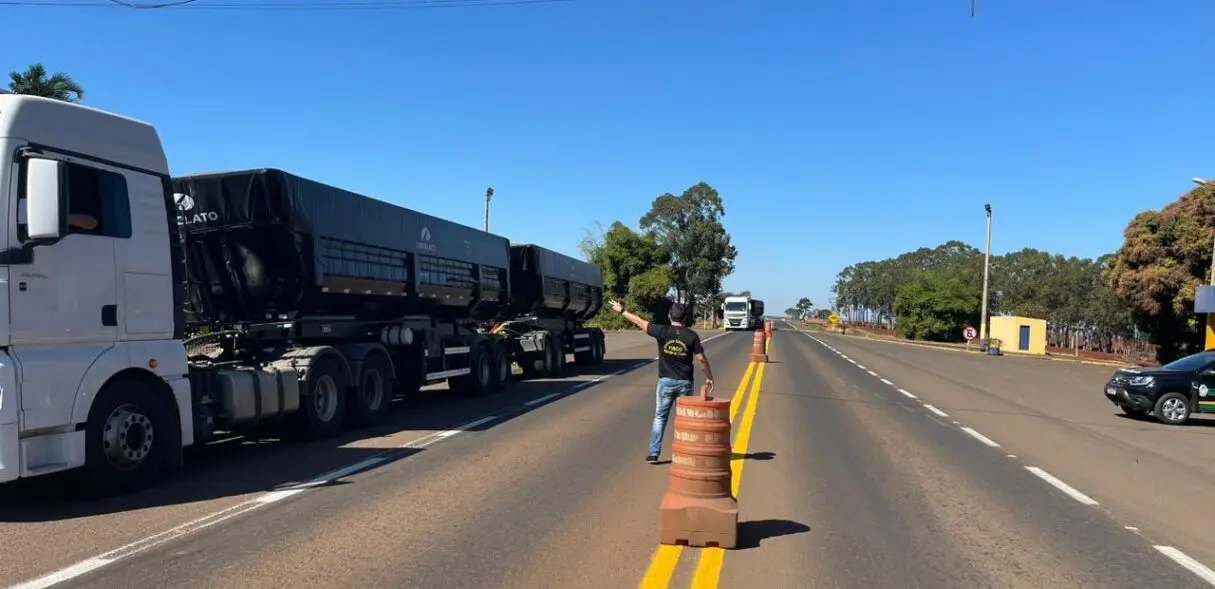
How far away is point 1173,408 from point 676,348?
35.4ft

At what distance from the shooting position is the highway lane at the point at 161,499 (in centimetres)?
586

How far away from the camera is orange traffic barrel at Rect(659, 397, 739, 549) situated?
5969 mm

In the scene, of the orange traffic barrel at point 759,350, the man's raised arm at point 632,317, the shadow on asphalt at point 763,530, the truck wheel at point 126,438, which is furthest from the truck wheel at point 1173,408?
the orange traffic barrel at point 759,350

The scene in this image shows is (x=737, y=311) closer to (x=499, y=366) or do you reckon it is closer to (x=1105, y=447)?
(x=499, y=366)

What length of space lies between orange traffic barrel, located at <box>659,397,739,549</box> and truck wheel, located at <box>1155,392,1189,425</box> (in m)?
12.2

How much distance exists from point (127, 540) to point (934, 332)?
7682cm

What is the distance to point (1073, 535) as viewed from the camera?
669cm

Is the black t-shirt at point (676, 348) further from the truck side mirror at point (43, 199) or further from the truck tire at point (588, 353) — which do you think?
the truck tire at point (588, 353)

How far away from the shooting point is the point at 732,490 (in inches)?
311

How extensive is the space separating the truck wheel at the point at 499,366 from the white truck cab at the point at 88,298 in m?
9.45

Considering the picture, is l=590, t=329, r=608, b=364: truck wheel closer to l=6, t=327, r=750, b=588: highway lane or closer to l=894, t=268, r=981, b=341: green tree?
l=6, t=327, r=750, b=588: highway lane

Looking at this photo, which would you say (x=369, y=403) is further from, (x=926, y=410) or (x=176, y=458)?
(x=926, y=410)

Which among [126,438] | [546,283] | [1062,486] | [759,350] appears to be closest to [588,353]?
[546,283]

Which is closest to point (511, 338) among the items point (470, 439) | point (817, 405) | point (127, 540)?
point (817, 405)
